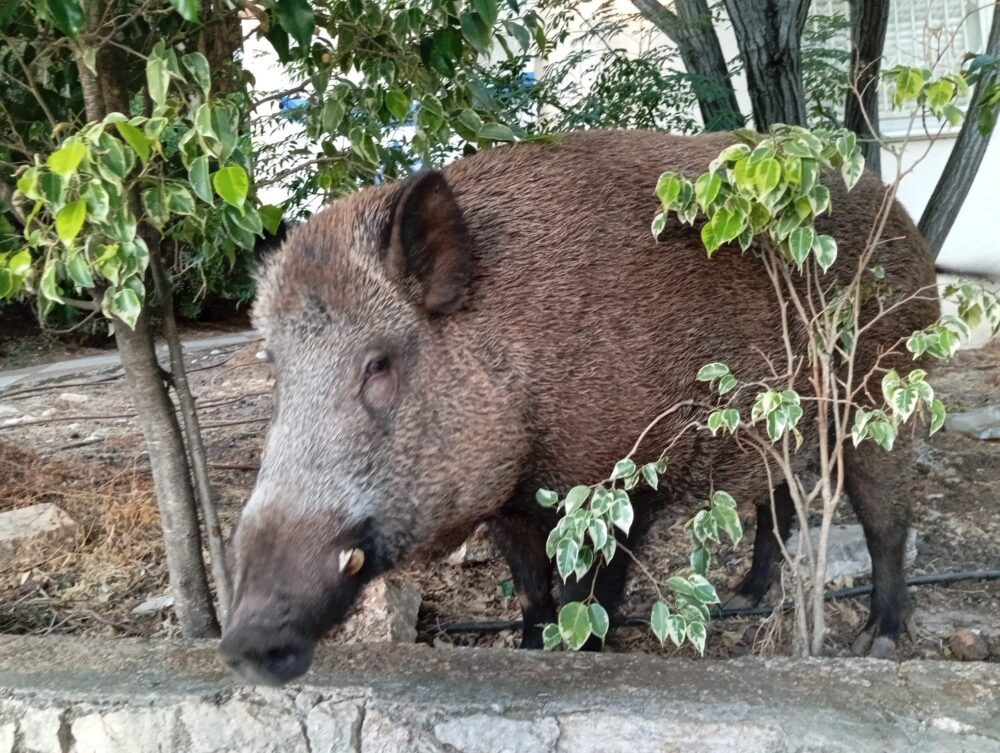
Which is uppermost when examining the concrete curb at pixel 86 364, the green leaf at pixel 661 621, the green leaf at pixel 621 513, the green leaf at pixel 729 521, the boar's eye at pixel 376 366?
the boar's eye at pixel 376 366

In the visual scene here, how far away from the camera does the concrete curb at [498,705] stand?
6.72ft

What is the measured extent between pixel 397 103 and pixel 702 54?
117 inches

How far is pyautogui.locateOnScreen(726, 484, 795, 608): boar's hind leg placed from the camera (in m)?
3.84

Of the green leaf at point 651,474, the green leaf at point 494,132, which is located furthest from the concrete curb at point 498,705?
the green leaf at point 494,132

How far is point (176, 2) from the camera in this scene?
1789mm

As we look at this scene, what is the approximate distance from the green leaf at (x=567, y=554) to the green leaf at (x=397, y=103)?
127cm

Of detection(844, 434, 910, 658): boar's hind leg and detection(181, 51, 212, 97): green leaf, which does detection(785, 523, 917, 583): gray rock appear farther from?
detection(181, 51, 212, 97): green leaf

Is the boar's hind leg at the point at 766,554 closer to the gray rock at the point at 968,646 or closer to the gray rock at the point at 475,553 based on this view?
the gray rock at the point at 968,646

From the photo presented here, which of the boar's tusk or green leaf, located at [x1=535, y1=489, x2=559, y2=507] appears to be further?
green leaf, located at [x1=535, y1=489, x2=559, y2=507]

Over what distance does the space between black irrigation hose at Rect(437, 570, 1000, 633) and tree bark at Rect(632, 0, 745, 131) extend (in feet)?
7.81

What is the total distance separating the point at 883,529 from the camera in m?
3.35

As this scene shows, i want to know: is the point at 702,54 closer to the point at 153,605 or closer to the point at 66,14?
the point at 153,605

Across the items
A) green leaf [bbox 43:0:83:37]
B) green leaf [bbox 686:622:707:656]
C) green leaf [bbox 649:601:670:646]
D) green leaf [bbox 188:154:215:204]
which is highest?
green leaf [bbox 43:0:83:37]

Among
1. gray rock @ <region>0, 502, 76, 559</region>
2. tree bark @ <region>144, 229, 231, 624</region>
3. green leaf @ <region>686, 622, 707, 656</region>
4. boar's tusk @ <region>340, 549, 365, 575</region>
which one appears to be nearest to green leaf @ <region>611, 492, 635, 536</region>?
green leaf @ <region>686, 622, 707, 656</region>
